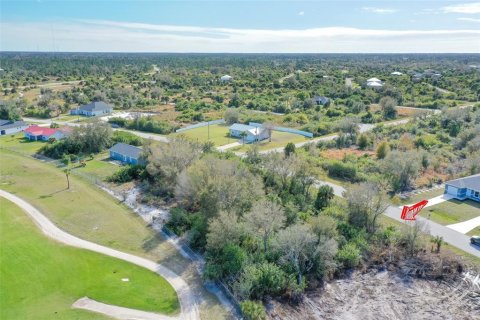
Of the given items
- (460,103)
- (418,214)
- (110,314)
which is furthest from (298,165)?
(460,103)

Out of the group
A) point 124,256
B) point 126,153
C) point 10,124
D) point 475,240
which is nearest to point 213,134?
point 126,153

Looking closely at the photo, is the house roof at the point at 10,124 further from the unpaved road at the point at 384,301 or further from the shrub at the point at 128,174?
the unpaved road at the point at 384,301

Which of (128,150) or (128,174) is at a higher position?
(128,150)

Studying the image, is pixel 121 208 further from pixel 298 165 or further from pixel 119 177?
pixel 298 165

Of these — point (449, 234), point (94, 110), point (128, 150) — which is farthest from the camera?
point (94, 110)

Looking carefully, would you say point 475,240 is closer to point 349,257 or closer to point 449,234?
point 449,234

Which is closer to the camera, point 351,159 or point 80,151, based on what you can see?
point 351,159

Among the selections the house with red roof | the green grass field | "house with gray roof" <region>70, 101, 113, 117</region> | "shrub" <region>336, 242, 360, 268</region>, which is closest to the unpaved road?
"shrub" <region>336, 242, 360, 268</region>
